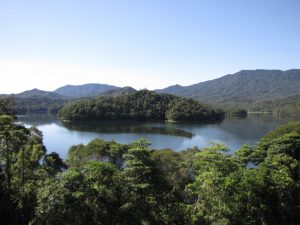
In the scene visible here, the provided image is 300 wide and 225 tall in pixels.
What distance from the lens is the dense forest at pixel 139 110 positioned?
4739 inches

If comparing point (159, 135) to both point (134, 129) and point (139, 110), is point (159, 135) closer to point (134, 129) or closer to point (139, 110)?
point (134, 129)

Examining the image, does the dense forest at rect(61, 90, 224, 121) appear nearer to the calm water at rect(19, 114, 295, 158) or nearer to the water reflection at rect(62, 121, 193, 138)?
the water reflection at rect(62, 121, 193, 138)

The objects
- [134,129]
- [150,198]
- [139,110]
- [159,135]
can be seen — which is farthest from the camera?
[139,110]

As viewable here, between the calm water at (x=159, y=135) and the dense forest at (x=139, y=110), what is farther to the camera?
the dense forest at (x=139, y=110)

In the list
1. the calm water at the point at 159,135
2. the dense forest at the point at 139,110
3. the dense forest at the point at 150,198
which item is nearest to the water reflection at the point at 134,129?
the calm water at the point at 159,135

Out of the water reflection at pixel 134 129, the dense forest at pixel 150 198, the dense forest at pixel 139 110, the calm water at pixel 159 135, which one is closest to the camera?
the dense forest at pixel 150 198

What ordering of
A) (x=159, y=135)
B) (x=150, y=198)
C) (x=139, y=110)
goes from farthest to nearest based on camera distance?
(x=139, y=110), (x=159, y=135), (x=150, y=198)

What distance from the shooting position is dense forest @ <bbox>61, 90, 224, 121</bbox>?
4739 inches

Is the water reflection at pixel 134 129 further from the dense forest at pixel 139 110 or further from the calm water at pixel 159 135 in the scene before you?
the dense forest at pixel 139 110

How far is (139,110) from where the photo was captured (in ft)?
430

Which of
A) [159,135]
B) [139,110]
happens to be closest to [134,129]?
[159,135]

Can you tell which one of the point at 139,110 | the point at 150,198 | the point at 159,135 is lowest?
the point at 159,135

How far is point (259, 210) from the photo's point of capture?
11.9 meters

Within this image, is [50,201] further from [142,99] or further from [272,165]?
[142,99]
